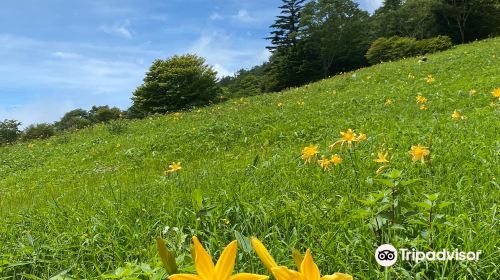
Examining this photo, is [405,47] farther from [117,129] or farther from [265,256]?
[265,256]

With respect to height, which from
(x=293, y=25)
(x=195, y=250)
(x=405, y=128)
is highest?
(x=293, y=25)

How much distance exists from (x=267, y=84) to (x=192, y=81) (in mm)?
24305

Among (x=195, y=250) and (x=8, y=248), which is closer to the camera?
(x=195, y=250)

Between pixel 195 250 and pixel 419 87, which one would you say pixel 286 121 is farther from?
pixel 195 250

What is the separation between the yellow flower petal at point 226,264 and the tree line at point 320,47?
22.7m

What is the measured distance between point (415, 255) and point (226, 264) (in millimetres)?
1313

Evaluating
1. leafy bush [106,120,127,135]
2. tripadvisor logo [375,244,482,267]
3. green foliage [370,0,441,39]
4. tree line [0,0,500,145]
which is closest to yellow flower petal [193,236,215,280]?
tripadvisor logo [375,244,482,267]

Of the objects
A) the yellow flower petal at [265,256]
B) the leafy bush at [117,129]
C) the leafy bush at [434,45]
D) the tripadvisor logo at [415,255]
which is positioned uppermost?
the leafy bush at [434,45]

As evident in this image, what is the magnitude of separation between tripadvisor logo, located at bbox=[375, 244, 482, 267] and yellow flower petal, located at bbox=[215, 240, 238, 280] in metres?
1.12

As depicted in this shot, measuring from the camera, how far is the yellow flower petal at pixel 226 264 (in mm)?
664

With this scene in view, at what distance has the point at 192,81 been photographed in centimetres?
2427

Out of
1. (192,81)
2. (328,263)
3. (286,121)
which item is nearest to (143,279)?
(328,263)

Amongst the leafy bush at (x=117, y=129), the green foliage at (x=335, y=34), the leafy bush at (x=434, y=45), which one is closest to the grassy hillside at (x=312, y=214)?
the leafy bush at (x=117, y=129)

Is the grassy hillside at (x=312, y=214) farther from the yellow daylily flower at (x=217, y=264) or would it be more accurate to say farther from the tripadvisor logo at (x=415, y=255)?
the yellow daylily flower at (x=217, y=264)
